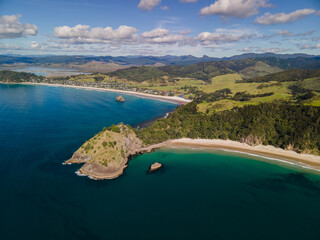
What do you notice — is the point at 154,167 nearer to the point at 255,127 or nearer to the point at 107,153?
the point at 107,153

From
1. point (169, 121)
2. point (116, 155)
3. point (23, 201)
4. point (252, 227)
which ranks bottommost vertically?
point (252, 227)

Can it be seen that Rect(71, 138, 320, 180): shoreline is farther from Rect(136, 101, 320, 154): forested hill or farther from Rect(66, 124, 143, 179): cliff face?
Rect(136, 101, 320, 154): forested hill

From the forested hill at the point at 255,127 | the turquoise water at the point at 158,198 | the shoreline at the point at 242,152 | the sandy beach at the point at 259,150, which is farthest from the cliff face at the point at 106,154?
the sandy beach at the point at 259,150

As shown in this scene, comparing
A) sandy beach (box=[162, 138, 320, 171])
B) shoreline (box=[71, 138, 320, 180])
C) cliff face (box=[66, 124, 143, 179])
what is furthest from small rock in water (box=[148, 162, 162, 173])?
sandy beach (box=[162, 138, 320, 171])

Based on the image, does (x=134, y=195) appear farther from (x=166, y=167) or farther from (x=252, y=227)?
(x=252, y=227)

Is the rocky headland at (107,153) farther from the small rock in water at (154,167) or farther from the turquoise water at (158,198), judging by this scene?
the small rock in water at (154,167)

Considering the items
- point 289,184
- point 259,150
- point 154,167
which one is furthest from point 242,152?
point 154,167

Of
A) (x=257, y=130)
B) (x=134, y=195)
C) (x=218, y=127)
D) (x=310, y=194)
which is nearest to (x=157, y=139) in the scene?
(x=218, y=127)
